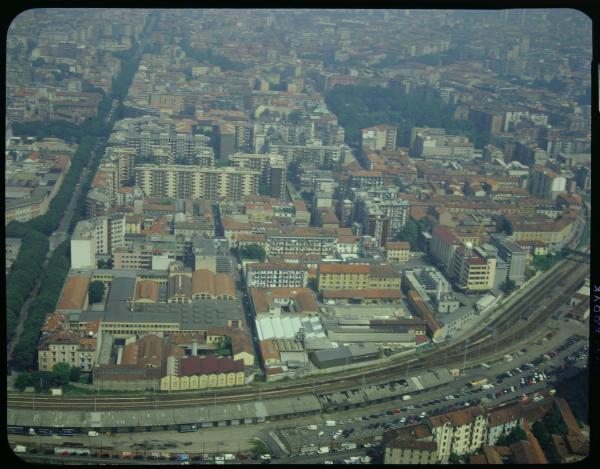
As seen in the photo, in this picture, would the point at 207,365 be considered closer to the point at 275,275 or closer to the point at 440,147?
the point at 275,275

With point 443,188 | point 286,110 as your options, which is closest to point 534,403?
point 443,188

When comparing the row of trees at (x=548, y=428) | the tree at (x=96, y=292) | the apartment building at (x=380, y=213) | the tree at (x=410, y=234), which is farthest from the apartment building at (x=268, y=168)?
the row of trees at (x=548, y=428)

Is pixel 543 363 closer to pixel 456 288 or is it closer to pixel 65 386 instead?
pixel 456 288

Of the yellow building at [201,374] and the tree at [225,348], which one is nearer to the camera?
the yellow building at [201,374]

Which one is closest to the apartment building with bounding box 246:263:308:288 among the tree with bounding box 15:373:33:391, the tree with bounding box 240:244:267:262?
the tree with bounding box 240:244:267:262

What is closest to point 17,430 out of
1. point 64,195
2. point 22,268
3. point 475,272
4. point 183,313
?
point 183,313

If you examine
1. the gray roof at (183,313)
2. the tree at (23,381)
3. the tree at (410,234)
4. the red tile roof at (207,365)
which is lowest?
the tree at (410,234)

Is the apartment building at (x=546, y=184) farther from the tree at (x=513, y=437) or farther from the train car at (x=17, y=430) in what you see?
the train car at (x=17, y=430)

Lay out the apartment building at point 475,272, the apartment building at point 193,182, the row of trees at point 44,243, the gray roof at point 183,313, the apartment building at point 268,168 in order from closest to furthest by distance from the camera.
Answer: the row of trees at point 44,243, the gray roof at point 183,313, the apartment building at point 475,272, the apartment building at point 193,182, the apartment building at point 268,168
